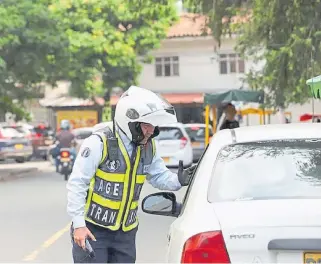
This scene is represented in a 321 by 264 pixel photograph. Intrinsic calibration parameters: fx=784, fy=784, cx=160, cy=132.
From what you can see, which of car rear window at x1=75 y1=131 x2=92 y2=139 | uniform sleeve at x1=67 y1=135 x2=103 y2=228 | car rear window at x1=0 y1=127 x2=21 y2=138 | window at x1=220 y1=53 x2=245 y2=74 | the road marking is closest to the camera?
uniform sleeve at x1=67 y1=135 x2=103 y2=228

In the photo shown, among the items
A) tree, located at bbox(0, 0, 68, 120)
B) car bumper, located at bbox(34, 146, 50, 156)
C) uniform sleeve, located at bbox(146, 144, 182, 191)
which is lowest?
car bumper, located at bbox(34, 146, 50, 156)

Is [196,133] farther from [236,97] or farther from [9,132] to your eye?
[9,132]

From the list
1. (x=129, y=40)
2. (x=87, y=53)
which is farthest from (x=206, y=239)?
A: (x=129, y=40)

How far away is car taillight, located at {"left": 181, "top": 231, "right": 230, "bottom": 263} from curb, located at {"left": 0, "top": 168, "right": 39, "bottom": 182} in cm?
1820

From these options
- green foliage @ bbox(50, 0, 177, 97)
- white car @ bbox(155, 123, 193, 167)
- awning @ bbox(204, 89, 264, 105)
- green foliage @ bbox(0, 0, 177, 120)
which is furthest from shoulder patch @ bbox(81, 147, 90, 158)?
green foliage @ bbox(50, 0, 177, 97)

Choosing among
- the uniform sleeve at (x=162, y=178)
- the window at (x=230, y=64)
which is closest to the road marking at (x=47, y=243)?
the uniform sleeve at (x=162, y=178)

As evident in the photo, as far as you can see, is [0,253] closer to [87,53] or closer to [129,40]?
[87,53]

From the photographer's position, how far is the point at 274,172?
175 inches

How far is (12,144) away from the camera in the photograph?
28.2m

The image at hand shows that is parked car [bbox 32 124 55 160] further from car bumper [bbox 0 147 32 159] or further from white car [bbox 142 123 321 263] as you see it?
white car [bbox 142 123 321 263]

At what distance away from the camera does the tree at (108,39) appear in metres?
33.4

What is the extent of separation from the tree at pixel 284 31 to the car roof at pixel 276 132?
7.12 meters

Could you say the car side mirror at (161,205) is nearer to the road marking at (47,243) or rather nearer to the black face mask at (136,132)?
the black face mask at (136,132)

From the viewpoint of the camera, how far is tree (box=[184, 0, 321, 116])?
12.5 meters
